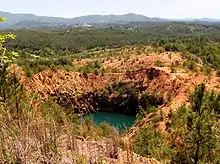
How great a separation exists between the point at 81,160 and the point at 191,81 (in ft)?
101

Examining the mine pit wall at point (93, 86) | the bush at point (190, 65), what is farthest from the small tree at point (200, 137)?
the bush at point (190, 65)

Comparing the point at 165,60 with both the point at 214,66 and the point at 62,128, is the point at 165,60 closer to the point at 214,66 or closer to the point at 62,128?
the point at 214,66

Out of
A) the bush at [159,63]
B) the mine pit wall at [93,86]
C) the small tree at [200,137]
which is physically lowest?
the mine pit wall at [93,86]

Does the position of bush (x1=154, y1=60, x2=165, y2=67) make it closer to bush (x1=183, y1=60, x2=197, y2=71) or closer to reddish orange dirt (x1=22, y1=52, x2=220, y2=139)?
reddish orange dirt (x1=22, y1=52, x2=220, y2=139)

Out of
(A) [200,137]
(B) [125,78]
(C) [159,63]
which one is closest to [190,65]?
(C) [159,63]

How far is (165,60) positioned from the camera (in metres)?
43.8

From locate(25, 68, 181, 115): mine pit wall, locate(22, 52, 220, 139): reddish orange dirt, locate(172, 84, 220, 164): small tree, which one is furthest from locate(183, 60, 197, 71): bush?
locate(172, 84, 220, 164): small tree

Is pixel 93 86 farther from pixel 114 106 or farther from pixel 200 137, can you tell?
pixel 200 137

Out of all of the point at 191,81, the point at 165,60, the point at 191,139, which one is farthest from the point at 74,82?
the point at 191,139

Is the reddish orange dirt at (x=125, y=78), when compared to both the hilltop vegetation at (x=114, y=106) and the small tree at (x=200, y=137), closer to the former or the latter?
the hilltop vegetation at (x=114, y=106)

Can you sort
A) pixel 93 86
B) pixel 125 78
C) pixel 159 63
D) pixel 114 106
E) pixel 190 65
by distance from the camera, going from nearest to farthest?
1. pixel 190 65
2. pixel 159 63
3. pixel 125 78
4. pixel 114 106
5. pixel 93 86

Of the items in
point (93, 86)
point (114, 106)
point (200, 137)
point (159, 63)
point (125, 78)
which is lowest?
point (114, 106)

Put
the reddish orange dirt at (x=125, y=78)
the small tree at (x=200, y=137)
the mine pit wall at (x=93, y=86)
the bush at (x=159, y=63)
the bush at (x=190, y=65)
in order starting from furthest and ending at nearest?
the bush at (x=159, y=63), the mine pit wall at (x=93, y=86), the bush at (x=190, y=65), the reddish orange dirt at (x=125, y=78), the small tree at (x=200, y=137)

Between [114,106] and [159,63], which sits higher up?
[159,63]
